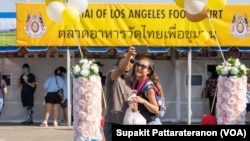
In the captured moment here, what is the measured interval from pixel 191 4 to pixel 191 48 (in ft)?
21.6

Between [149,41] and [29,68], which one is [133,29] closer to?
[149,41]

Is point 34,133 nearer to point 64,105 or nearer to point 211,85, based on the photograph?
point 64,105

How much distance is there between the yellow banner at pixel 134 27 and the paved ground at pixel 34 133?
2323 millimetres

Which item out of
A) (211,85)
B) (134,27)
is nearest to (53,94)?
(134,27)

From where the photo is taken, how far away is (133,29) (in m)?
16.1

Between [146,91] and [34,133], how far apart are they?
29.5ft

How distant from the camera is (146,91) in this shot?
6.79m

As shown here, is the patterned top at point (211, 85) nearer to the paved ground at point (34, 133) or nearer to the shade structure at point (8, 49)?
the paved ground at point (34, 133)

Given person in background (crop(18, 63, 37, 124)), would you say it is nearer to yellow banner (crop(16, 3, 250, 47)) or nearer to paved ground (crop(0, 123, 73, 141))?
paved ground (crop(0, 123, 73, 141))

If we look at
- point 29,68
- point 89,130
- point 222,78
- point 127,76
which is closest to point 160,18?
point 29,68

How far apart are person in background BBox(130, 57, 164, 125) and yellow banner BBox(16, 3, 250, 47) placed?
362 inches

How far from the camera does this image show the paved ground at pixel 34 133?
563 inches

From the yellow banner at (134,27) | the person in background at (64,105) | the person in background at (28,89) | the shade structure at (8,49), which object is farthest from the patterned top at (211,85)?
the shade structure at (8,49)

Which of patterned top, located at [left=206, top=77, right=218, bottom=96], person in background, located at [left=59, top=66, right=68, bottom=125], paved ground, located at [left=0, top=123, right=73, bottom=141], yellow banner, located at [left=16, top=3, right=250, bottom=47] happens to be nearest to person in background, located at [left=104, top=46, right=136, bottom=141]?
paved ground, located at [left=0, top=123, right=73, bottom=141]
